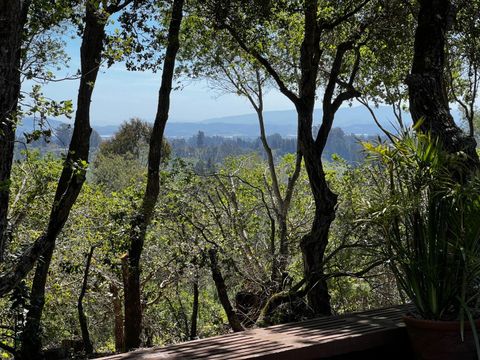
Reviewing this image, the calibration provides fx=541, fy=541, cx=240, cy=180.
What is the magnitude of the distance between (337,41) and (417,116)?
4826 millimetres

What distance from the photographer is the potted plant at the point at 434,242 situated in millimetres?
2561

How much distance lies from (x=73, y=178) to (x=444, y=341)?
318 centimetres

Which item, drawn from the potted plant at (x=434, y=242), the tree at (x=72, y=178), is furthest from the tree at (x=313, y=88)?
the potted plant at (x=434, y=242)

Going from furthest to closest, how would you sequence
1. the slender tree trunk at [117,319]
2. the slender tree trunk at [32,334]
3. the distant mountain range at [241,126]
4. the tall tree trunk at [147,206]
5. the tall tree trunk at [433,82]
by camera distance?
the distant mountain range at [241,126], the slender tree trunk at [117,319], the tall tree trunk at [147,206], the slender tree trunk at [32,334], the tall tree trunk at [433,82]

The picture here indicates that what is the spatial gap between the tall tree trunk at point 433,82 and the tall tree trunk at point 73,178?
2.43 m

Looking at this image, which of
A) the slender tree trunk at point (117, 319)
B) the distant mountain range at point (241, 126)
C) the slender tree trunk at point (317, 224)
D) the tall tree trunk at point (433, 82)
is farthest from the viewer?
the distant mountain range at point (241, 126)

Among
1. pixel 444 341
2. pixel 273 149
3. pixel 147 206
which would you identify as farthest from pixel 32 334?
pixel 273 149

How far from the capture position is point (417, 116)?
12.9 ft

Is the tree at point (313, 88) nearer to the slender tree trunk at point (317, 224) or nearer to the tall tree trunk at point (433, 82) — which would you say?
the slender tree trunk at point (317, 224)

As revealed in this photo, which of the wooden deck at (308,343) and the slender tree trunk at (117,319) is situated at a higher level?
the wooden deck at (308,343)

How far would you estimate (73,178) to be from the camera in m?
4.54

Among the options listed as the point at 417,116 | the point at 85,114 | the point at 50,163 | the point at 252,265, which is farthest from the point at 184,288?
the point at 417,116

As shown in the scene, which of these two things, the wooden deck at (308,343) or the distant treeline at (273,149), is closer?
the wooden deck at (308,343)

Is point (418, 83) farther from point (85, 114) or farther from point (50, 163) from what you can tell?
point (50, 163)
